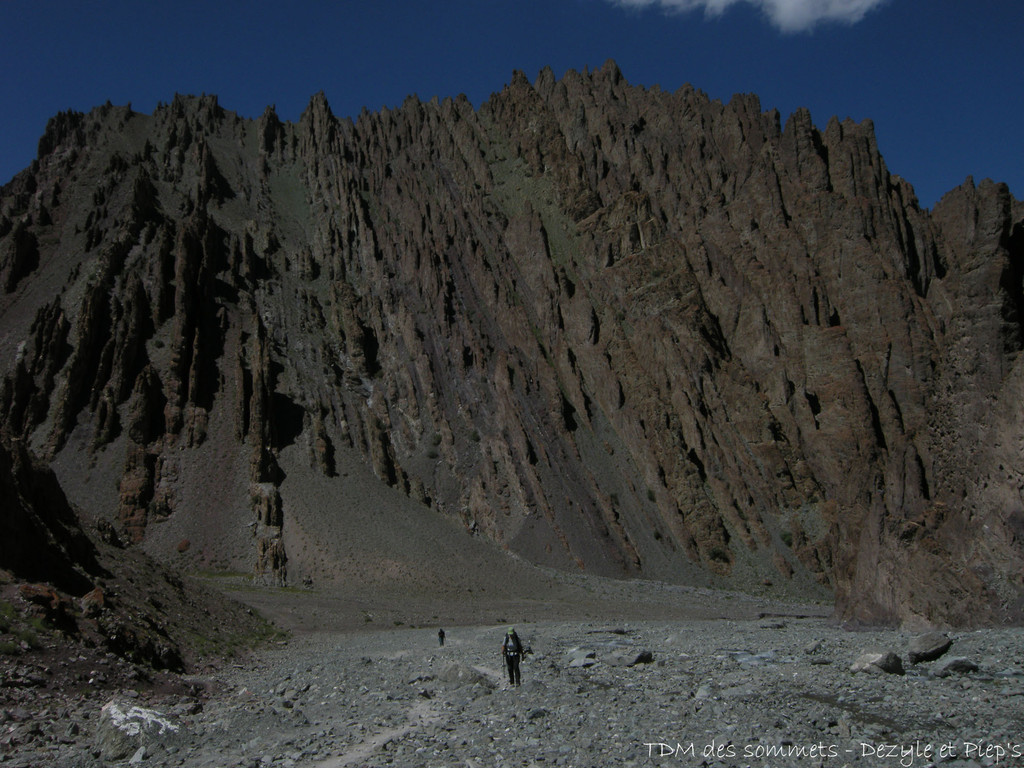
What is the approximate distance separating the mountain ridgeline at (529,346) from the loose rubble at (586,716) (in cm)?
2123

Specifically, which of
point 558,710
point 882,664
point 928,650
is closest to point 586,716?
point 558,710

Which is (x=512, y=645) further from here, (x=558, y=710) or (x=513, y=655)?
(x=558, y=710)

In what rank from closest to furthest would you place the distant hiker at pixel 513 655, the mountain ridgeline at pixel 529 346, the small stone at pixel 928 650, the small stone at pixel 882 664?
the small stone at pixel 882 664
the small stone at pixel 928 650
the distant hiker at pixel 513 655
the mountain ridgeline at pixel 529 346

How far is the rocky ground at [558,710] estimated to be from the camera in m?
8.24

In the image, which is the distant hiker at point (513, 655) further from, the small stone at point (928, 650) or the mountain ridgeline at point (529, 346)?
the mountain ridgeline at point (529, 346)

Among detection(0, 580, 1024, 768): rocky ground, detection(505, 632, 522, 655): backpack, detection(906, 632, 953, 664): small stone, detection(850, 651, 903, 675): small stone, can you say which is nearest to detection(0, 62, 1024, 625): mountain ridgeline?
detection(906, 632, 953, 664): small stone

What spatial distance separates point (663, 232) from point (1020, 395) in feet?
175

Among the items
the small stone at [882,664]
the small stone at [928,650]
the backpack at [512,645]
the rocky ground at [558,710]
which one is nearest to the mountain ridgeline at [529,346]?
the small stone at [928,650]

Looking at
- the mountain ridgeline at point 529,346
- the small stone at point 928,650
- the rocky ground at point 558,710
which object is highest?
the mountain ridgeline at point 529,346

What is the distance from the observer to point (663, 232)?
67.6 meters

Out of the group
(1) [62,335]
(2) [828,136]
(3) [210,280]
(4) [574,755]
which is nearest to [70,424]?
(1) [62,335]

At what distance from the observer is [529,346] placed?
66.1m

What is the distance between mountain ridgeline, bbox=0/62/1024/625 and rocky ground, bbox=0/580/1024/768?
20.6 m

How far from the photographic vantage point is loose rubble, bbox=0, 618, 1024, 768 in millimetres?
8156
